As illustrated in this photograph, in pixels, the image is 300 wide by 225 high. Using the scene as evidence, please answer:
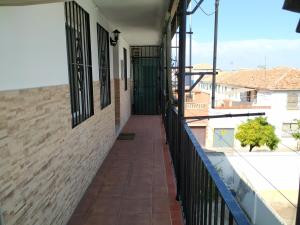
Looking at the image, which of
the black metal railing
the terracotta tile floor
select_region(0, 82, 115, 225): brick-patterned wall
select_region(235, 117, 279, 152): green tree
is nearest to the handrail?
the black metal railing

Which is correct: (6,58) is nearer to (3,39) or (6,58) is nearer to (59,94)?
(3,39)

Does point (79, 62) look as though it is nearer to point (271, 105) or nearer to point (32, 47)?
point (32, 47)

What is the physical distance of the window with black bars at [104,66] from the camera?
16.4 feet

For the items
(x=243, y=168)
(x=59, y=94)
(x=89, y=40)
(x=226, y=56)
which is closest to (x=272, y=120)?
(x=226, y=56)

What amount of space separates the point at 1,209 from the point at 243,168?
8649 mm

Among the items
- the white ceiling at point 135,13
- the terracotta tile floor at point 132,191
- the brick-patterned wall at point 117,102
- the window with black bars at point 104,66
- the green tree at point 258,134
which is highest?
the white ceiling at point 135,13

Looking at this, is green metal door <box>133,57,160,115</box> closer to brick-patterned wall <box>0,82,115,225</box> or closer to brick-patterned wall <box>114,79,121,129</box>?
brick-patterned wall <box>114,79,121,129</box>

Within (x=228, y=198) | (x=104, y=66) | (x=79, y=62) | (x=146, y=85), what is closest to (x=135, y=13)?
(x=104, y=66)

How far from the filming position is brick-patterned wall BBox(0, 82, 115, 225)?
5.63 feet

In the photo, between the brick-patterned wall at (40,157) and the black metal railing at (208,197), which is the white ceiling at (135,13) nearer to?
the brick-patterned wall at (40,157)

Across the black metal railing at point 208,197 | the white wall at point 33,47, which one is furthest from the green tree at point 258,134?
the white wall at point 33,47

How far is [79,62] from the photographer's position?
3559mm

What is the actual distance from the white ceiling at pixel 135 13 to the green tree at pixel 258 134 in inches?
363

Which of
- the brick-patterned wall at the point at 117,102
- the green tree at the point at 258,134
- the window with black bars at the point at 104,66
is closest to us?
the window with black bars at the point at 104,66
